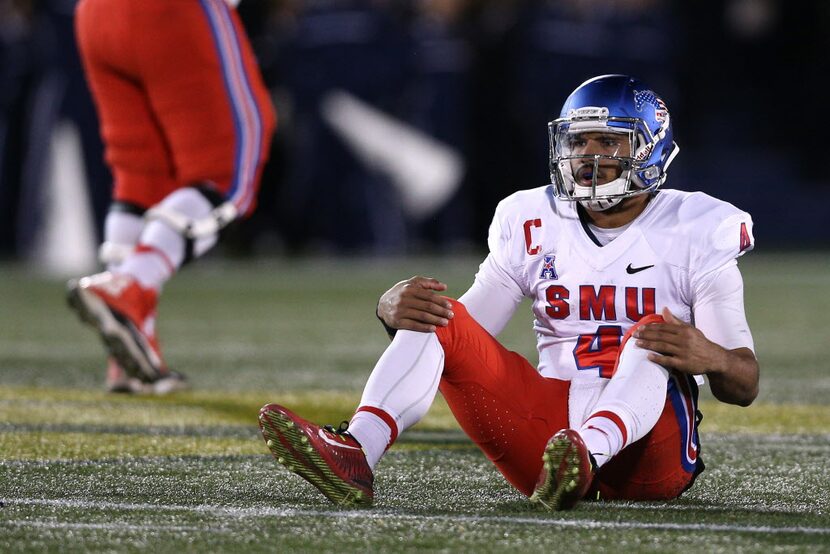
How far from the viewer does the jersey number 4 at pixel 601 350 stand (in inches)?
123

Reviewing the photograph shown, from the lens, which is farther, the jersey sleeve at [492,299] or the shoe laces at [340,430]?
the jersey sleeve at [492,299]

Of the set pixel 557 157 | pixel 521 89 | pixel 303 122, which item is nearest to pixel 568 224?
pixel 557 157

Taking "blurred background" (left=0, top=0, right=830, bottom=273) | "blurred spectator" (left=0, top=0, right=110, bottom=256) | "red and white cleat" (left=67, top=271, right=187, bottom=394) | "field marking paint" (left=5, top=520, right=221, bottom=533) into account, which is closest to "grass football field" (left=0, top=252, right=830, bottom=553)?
"field marking paint" (left=5, top=520, right=221, bottom=533)

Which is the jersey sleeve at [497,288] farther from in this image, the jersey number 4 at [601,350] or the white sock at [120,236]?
the white sock at [120,236]

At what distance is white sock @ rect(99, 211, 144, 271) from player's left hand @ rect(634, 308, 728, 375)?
248 cm

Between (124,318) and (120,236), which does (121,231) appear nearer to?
(120,236)

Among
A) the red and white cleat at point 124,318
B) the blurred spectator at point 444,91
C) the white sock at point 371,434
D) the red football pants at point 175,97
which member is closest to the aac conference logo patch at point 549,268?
the white sock at point 371,434

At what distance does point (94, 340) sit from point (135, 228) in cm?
185

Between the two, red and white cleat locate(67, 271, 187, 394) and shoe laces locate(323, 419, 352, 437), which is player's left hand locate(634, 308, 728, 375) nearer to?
shoe laces locate(323, 419, 352, 437)

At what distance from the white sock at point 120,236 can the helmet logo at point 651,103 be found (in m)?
2.20

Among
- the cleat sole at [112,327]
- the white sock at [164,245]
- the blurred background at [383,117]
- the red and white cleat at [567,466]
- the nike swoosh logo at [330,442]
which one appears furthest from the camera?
the blurred background at [383,117]

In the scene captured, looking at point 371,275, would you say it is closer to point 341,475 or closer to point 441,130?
point 441,130

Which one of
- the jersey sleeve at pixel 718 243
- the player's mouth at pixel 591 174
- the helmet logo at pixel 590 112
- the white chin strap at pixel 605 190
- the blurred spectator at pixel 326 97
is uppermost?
the helmet logo at pixel 590 112

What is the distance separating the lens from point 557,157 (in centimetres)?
319
